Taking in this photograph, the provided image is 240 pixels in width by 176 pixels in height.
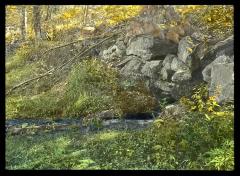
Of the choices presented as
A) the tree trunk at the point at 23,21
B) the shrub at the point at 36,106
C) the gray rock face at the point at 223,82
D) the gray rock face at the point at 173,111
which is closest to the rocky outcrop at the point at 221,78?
the gray rock face at the point at 223,82

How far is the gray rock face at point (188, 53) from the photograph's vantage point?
7762mm

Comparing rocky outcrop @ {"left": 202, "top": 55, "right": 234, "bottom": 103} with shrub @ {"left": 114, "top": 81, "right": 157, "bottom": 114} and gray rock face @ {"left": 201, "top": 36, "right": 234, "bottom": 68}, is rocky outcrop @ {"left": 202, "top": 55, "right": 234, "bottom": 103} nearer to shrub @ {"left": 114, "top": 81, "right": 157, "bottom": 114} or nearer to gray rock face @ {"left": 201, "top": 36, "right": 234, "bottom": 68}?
gray rock face @ {"left": 201, "top": 36, "right": 234, "bottom": 68}

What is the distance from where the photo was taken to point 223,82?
24.2ft

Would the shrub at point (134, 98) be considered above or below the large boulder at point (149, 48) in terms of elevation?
below

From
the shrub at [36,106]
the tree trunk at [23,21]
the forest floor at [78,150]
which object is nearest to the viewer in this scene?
the forest floor at [78,150]

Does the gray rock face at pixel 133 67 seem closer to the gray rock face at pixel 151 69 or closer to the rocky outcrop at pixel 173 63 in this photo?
the rocky outcrop at pixel 173 63

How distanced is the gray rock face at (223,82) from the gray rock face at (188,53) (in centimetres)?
40

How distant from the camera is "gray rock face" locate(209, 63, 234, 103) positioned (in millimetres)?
7344

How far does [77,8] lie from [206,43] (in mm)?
2367

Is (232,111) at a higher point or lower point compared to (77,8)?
lower

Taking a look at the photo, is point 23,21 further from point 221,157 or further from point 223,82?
point 221,157

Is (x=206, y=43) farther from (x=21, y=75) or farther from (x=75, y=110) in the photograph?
(x=21, y=75)
